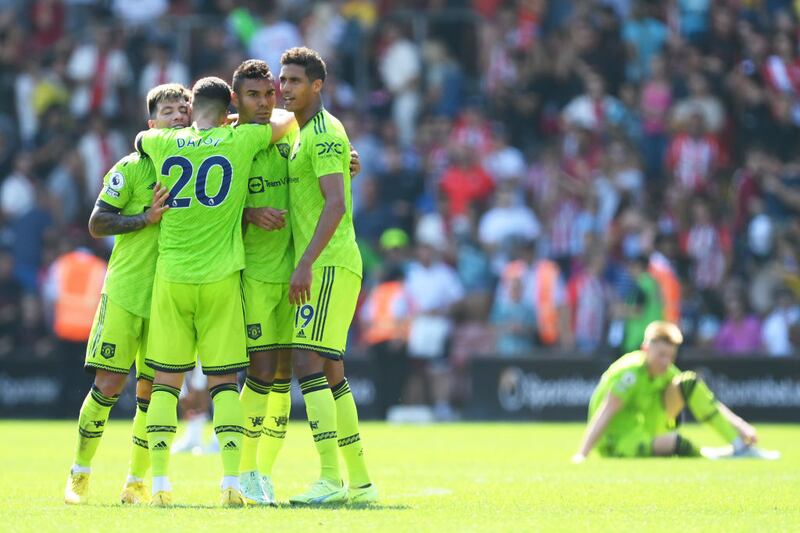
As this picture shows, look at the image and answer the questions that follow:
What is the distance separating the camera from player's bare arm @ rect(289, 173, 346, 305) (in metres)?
8.93

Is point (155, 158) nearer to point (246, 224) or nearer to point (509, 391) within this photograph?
point (246, 224)

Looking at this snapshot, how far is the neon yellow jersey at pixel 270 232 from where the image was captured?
934 cm

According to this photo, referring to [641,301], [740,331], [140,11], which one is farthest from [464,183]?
[140,11]

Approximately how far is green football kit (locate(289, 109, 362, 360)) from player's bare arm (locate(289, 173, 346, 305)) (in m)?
0.09

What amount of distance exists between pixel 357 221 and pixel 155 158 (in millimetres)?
13489

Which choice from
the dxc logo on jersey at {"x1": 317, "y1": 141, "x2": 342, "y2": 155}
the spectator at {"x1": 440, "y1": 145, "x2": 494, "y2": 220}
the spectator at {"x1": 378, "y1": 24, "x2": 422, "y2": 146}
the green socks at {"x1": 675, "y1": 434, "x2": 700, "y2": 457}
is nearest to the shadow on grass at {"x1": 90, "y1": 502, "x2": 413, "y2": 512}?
the dxc logo on jersey at {"x1": 317, "y1": 141, "x2": 342, "y2": 155}

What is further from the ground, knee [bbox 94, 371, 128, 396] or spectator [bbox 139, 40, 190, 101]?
spectator [bbox 139, 40, 190, 101]

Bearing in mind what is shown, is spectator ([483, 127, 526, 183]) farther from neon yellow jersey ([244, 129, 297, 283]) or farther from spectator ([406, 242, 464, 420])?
neon yellow jersey ([244, 129, 297, 283])

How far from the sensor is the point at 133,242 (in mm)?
9438

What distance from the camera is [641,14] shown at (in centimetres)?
2273

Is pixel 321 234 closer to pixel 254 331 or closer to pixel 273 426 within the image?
pixel 254 331

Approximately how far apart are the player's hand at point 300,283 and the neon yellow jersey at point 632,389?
16.8 ft

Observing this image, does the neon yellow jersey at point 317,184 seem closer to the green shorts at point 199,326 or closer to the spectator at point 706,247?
the green shorts at point 199,326

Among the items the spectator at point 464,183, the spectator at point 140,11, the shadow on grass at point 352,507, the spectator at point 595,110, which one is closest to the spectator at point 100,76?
the spectator at point 140,11
